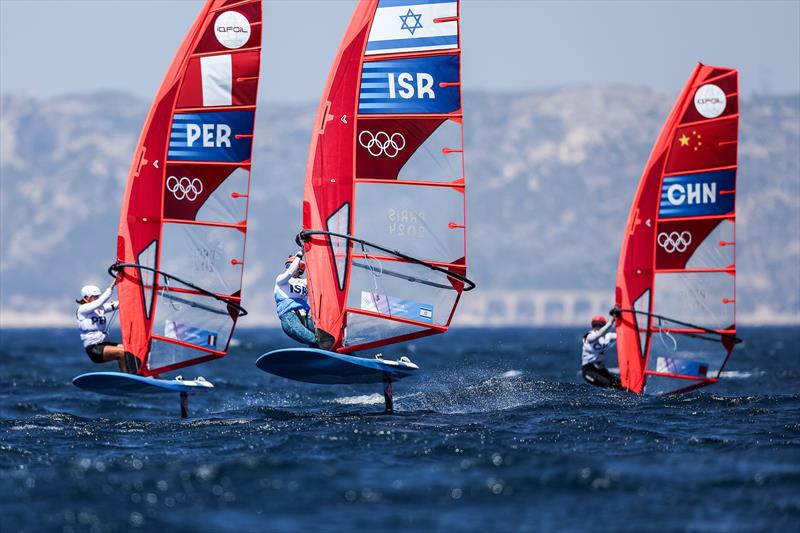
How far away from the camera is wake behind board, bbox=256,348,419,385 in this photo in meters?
21.0

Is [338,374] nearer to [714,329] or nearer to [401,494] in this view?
[401,494]

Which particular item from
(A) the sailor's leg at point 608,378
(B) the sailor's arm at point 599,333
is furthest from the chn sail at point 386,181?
(A) the sailor's leg at point 608,378

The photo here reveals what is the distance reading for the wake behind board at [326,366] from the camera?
2105 centimetres

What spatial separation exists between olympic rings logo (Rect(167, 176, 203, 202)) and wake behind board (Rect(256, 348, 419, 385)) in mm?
2962

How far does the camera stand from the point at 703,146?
27.1 meters

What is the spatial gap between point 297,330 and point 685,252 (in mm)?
8611

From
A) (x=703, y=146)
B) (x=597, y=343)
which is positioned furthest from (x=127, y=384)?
(x=703, y=146)

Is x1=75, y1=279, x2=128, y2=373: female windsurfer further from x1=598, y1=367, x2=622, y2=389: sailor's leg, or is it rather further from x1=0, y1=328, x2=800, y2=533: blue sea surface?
x1=598, y1=367, x2=622, y2=389: sailor's leg

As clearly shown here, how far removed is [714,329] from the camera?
90.1 ft

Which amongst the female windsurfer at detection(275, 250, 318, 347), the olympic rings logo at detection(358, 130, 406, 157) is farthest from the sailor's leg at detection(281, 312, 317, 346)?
the olympic rings logo at detection(358, 130, 406, 157)

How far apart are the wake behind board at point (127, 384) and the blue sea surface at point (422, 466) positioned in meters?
0.64

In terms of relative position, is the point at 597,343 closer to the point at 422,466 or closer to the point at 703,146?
the point at 703,146

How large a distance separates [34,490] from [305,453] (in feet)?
11.9

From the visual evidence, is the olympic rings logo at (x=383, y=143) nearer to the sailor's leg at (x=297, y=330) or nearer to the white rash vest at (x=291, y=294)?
the white rash vest at (x=291, y=294)
